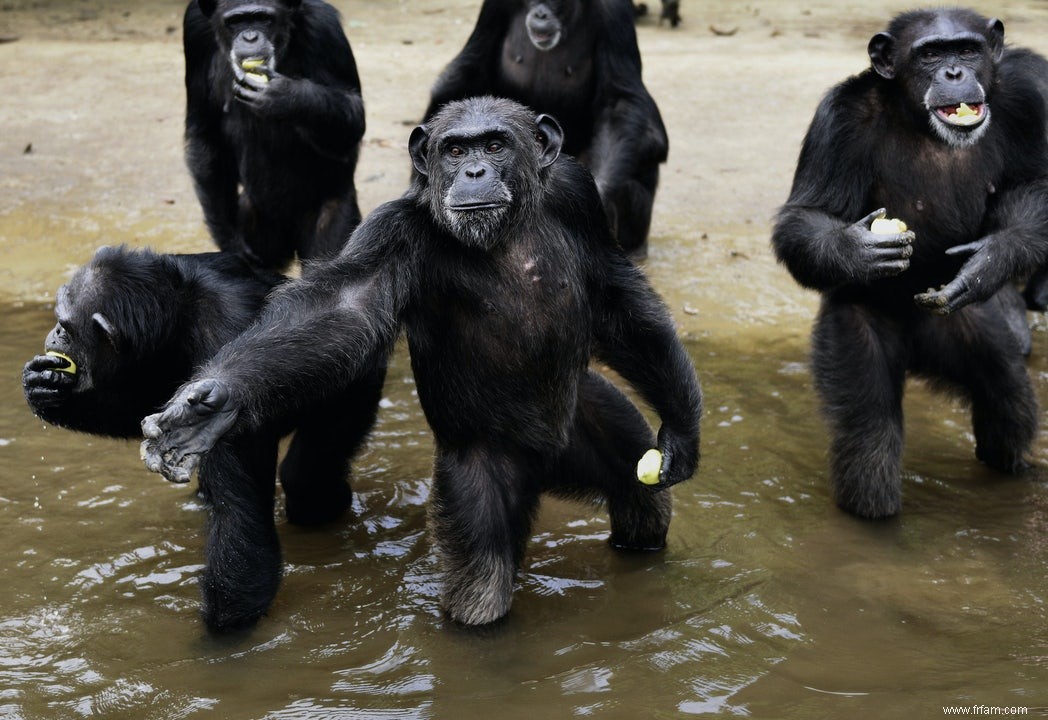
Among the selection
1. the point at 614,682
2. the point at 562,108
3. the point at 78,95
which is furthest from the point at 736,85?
the point at 614,682

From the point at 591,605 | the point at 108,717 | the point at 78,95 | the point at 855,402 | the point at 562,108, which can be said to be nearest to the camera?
the point at 108,717

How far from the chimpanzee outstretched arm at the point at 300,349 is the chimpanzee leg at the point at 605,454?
3.24ft

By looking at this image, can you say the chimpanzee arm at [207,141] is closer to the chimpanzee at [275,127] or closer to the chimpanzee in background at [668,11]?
the chimpanzee at [275,127]

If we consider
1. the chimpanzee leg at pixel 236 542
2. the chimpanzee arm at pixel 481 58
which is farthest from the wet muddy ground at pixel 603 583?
the chimpanzee arm at pixel 481 58

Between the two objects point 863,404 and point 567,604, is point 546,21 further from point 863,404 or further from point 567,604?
point 567,604

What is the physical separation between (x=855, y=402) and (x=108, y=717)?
3.72 m

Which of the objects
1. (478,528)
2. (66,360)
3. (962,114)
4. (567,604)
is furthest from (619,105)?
(66,360)

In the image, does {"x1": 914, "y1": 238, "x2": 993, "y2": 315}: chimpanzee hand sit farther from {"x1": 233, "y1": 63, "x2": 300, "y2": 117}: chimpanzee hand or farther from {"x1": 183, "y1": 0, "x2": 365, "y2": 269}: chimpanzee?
{"x1": 233, "y1": 63, "x2": 300, "y2": 117}: chimpanzee hand

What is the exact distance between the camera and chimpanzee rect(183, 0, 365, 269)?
7.38 m

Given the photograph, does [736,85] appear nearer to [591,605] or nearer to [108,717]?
[591,605]

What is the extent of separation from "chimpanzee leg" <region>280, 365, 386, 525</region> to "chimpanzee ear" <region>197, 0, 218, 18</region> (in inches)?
112

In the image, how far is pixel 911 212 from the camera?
638 centimetres

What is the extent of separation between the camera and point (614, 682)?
16.3ft

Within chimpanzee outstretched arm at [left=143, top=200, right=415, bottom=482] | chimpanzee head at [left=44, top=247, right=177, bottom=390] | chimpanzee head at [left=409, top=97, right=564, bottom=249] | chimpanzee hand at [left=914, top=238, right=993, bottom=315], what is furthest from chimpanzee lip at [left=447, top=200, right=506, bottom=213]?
chimpanzee hand at [left=914, top=238, right=993, bottom=315]
